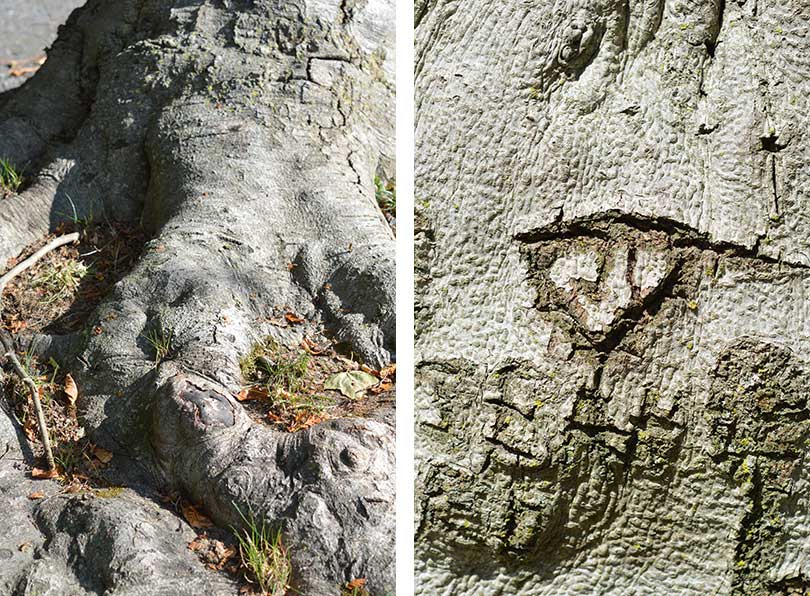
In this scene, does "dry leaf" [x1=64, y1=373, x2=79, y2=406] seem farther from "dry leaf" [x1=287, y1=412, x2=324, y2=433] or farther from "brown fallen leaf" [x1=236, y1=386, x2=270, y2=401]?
"dry leaf" [x1=287, y1=412, x2=324, y2=433]

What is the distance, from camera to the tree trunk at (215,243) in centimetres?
228

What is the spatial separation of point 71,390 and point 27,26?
518cm

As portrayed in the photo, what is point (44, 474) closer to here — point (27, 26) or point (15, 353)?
point (15, 353)

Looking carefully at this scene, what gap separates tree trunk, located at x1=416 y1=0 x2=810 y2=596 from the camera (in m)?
1.27

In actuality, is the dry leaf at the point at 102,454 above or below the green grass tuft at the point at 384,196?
below

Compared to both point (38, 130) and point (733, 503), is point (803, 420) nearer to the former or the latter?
point (733, 503)

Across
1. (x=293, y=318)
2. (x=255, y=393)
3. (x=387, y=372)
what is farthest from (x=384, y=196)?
(x=255, y=393)

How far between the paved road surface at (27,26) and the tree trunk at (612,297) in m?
5.71

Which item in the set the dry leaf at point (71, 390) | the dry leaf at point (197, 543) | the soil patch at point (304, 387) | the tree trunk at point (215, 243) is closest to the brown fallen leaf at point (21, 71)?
the tree trunk at point (215, 243)

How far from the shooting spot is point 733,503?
130cm

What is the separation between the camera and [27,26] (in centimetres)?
696

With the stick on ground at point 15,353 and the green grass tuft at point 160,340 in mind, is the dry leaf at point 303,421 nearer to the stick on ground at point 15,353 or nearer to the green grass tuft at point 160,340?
the green grass tuft at point 160,340

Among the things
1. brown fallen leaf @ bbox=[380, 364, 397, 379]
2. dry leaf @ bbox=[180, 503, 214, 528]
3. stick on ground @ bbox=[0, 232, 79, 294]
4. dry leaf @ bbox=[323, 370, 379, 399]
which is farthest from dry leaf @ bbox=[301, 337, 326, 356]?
stick on ground @ bbox=[0, 232, 79, 294]

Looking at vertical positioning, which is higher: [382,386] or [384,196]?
[384,196]
